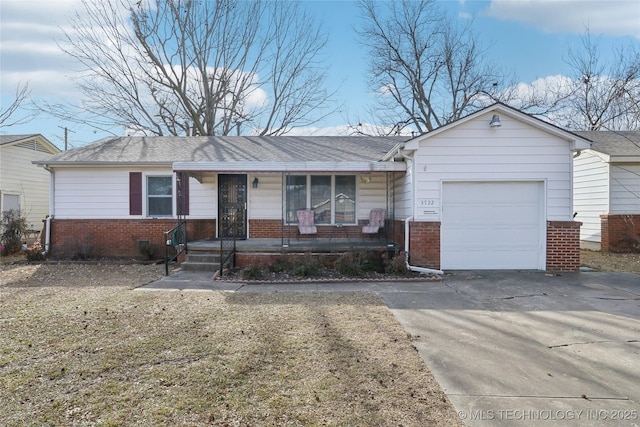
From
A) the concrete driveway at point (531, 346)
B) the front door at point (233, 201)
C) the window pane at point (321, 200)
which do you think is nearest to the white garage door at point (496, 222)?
the concrete driveway at point (531, 346)

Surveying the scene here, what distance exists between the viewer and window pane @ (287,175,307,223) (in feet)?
36.9

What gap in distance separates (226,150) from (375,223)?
5.89 m

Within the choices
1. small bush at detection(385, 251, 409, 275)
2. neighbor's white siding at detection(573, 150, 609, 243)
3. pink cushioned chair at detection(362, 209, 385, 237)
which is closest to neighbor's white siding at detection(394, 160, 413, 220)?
pink cushioned chair at detection(362, 209, 385, 237)

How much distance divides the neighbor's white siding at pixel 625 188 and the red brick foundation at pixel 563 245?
5.11m

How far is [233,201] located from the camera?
11367 millimetres

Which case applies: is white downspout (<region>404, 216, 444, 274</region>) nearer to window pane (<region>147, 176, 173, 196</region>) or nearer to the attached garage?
the attached garage

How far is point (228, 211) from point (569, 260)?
9.37 meters

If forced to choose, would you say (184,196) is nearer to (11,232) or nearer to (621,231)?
(11,232)

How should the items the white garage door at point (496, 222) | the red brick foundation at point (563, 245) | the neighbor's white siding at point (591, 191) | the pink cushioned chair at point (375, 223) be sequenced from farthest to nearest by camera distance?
the neighbor's white siding at point (591, 191)
the pink cushioned chair at point (375, 223)
the white garage door at point (496, 222)
the red brick foundation at point (563, 245)

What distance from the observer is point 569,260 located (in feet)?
27.3

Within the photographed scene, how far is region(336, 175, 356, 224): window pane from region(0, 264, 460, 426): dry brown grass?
5.34m

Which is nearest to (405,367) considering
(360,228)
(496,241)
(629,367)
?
(629,367)

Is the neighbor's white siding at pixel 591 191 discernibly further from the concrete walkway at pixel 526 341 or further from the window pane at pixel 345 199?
the window pane at pixel 345 199

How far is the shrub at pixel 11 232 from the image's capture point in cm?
1201
